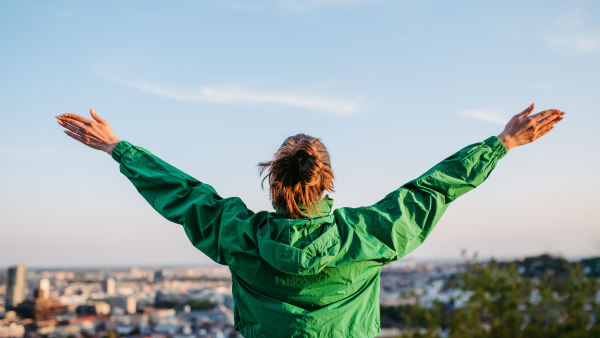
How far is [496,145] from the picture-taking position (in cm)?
163

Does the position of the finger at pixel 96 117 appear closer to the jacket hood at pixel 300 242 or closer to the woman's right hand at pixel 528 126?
the jacket hood at pixel 300 242

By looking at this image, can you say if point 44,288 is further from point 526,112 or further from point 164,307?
point 526,112

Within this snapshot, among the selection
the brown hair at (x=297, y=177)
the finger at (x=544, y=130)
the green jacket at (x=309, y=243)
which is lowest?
the green jacket at (x=309, y=243)

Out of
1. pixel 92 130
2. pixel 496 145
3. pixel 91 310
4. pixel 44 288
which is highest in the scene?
pixel 92 130

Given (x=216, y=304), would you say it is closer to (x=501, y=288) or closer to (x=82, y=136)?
(x=501, y=288)

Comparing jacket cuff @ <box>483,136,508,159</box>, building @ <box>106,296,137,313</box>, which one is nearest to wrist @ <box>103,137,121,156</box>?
jacket cuff @ <box>483,136,508,159</box>

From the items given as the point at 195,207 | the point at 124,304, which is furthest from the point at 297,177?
the point at 124,304

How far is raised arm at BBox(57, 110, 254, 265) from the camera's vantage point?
142cm

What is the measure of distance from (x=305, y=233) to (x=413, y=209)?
374 mm

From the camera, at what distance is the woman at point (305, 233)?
1359mm

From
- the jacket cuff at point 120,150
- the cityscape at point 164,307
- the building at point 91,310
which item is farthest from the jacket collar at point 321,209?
the building at point 91,310

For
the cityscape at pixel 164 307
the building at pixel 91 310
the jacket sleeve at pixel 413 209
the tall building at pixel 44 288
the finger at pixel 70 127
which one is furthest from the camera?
the building at pixel 91 310

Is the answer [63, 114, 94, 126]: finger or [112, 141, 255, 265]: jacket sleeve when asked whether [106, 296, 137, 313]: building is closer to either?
[63, 114, 94, 126]: finger

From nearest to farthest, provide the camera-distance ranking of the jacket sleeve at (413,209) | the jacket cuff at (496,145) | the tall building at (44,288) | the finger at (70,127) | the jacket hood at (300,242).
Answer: the jacket hood at (300,242)
the jacket sleeve at (413,209)
the jacket cuff at (496,145)
the finger at (70,127)
the tall building at (44,288)
